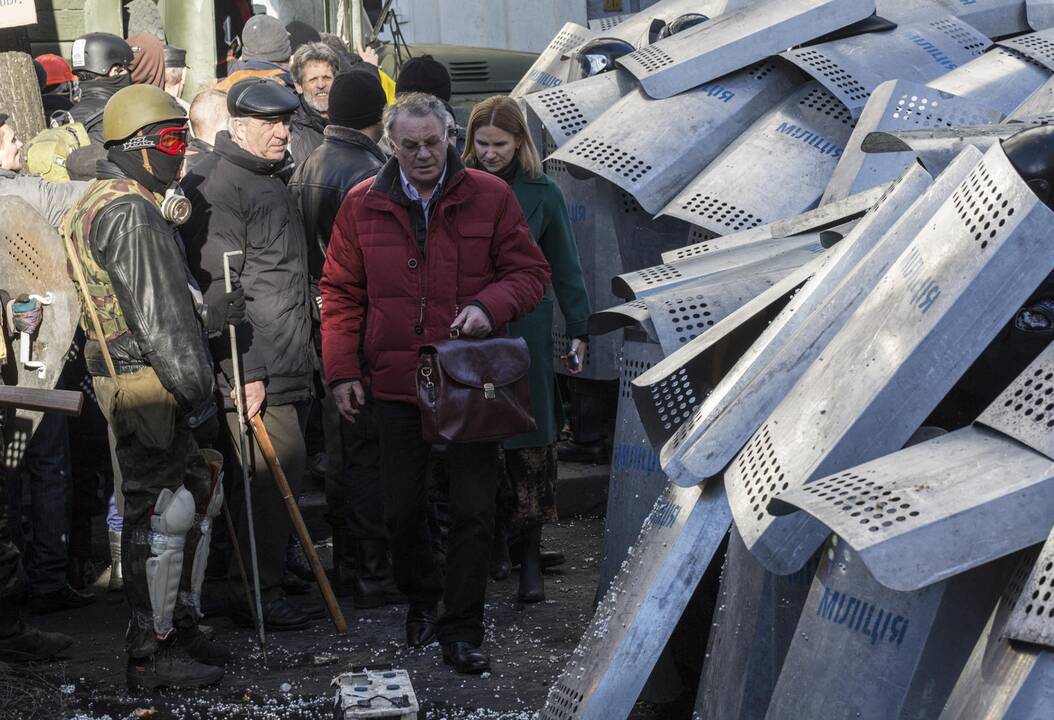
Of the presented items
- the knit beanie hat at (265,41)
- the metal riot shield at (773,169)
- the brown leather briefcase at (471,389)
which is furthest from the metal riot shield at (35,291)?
the knit beanie hat at (265,41)

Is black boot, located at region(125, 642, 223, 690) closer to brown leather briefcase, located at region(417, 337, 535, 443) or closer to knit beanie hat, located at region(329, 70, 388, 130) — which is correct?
brown leather briefcase, located at region(417, 337, 535, 443)

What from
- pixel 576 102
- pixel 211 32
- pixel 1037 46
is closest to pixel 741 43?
pixel 576 102

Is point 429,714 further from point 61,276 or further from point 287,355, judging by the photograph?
point 61,276

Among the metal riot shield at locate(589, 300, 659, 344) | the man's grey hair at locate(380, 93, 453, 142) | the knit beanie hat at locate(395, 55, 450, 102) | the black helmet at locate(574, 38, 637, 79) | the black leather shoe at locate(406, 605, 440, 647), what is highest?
the man's grey hair at locate(380, 93, 453, 142)

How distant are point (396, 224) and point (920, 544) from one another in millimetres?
2683

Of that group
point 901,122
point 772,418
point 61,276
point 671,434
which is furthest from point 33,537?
point 901,122

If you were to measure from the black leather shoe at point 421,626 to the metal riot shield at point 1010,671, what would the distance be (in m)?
2.69

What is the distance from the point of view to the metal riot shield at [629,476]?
226 inches

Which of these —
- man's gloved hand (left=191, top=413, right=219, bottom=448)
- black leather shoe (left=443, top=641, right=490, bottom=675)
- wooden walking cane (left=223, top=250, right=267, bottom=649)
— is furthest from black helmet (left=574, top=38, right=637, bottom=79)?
black leather shoe (left=443, top=641, right=490, bottom=675)

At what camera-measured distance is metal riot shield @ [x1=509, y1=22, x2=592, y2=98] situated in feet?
29.9

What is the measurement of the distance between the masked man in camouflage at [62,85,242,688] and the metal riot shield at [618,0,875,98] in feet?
8.76

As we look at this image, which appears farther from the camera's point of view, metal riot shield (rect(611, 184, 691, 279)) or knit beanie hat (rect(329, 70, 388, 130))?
metal riot shield (rect(611, 184, 691, 279))

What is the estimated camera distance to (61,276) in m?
5.57

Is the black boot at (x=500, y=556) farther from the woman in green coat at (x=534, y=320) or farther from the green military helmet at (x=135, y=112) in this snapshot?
the green military helmet at (x=135, y=112)
